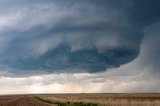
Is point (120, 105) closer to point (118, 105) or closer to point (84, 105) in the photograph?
point (118, 105)

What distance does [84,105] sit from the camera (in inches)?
2069

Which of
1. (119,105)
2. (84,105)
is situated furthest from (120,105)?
(84,105)

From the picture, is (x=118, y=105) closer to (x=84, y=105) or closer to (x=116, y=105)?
(x=116, y=105)

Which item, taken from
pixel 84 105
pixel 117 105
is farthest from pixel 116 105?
pixel 84 105

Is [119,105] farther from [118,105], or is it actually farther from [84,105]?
[84,105]

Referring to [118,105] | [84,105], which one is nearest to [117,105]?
[118,105]

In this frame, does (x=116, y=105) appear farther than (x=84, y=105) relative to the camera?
No

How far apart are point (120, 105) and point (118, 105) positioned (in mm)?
368

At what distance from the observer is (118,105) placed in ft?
159

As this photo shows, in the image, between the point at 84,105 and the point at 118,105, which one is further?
the point at 84,105

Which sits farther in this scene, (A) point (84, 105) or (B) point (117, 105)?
(A) point (84, 105)

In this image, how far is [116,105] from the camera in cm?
4866

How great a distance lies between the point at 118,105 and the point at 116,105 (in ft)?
0.91

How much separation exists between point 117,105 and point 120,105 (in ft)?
1.71
